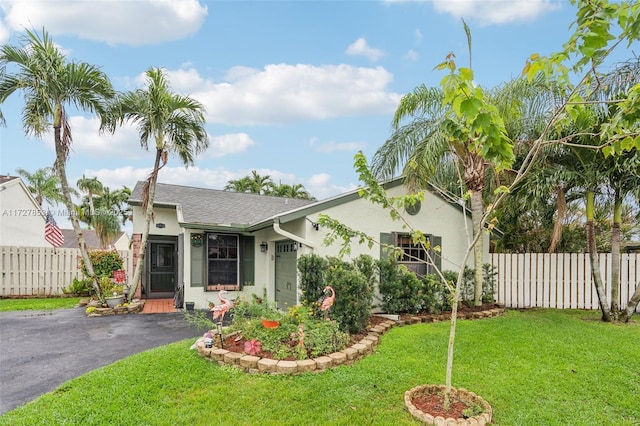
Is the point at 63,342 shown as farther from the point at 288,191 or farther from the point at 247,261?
the point at 288,191

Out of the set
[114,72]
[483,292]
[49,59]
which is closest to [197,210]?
[114,72]

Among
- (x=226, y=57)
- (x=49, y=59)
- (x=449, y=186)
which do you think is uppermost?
(x=226, y=57)

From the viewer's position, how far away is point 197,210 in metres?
10.5

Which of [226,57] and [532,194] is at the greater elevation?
[226,57]

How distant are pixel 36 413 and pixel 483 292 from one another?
9768mm

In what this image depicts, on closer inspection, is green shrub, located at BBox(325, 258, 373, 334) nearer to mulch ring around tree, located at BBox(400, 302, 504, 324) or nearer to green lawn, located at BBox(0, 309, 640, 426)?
green lawn, located at BBox(0, 309, 640, 426)

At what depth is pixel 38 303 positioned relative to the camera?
10383 mm

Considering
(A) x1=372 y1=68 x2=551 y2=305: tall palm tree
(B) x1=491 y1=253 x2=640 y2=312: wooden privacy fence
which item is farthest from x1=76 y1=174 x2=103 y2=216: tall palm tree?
(B) x1=491 y1=253 x2=640 y2=312: wooden privacy fence

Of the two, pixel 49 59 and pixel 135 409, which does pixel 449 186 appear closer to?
pixel 135 409

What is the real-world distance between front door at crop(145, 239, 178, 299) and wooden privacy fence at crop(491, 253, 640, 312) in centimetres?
1149

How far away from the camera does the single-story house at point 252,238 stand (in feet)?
26.7

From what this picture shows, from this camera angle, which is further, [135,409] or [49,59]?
[49,59]

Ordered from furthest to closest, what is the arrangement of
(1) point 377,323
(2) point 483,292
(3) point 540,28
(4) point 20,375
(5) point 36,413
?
1. (2) point 483,292
2. (3) point 540,28
3. (1) point 377,323
4. (4) point 20,375
5. (5) point 36,413

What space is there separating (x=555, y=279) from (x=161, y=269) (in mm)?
13490
